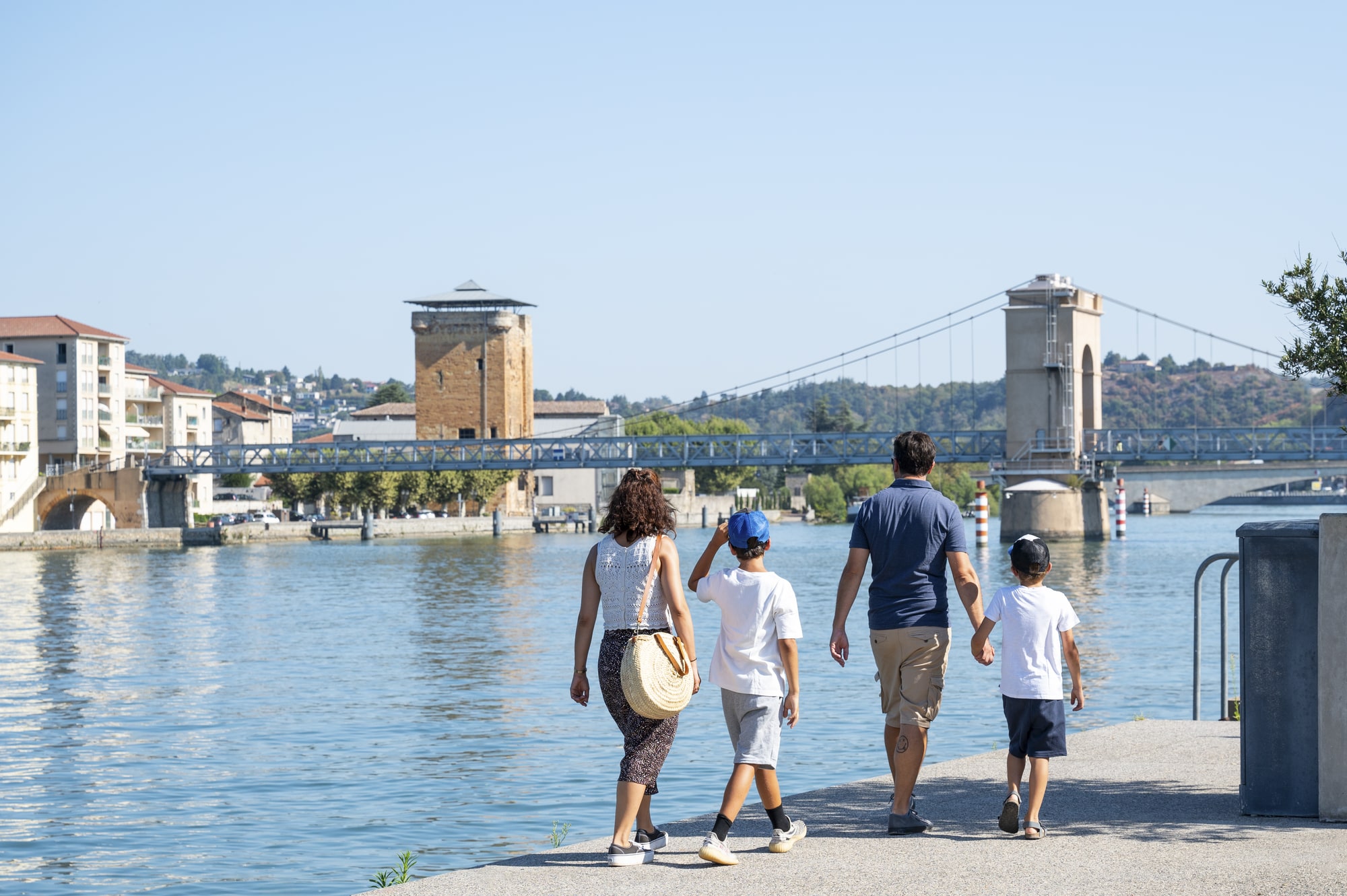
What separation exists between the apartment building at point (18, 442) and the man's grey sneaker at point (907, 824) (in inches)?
3054

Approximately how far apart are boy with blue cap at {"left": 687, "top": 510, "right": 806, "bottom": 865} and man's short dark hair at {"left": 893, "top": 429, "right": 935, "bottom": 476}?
2.74ft

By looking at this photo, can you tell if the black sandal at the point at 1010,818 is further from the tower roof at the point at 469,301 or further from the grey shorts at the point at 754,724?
the tower roof at the point at 469,301

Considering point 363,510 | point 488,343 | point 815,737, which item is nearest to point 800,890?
point 815,737

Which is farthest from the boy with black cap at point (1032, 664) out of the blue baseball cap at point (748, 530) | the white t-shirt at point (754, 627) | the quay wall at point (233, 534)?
the quay wall at point (233, 534)

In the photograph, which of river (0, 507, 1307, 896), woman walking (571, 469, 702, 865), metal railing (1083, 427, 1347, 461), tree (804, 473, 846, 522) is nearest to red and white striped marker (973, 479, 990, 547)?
metal railing (1083, 427, 1347, 461)

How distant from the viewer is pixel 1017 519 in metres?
76.8

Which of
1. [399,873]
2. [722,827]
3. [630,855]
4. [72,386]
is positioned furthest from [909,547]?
[72,386]

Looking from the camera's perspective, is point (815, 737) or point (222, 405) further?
point (222, 405)

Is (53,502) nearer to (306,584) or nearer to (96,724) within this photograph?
(306,584)

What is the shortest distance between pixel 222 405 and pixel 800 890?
151 m

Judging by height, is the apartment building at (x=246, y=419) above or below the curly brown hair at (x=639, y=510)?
above

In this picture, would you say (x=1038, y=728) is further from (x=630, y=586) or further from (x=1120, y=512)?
(x=1120, y=512)

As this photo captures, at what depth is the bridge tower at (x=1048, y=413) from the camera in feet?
252

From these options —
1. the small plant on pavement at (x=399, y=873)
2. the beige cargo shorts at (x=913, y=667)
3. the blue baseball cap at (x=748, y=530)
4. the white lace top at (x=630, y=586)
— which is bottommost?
the small plant on pavement at (x=399, y=873)
